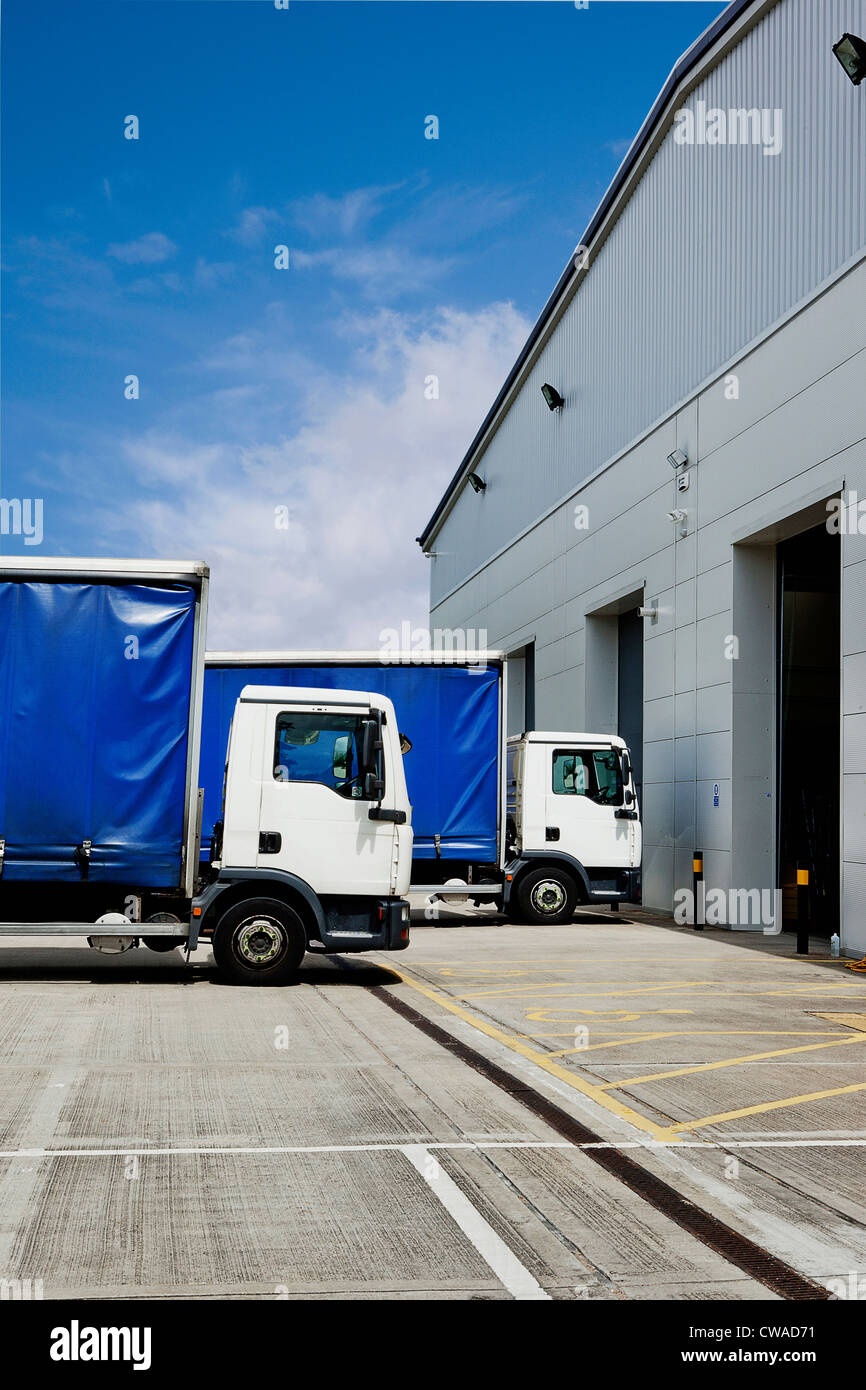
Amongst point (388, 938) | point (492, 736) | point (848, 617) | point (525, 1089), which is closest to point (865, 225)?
point (848, 617)

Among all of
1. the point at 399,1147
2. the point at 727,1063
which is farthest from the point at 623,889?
the point at 399,1147

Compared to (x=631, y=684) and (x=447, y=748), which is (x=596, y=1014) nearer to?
(x=447, y=748)

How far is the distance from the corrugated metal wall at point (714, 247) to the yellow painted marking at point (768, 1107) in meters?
11.1

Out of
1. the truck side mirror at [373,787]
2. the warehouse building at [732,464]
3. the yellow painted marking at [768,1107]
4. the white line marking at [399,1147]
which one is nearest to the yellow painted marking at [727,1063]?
the yellow painted marking at [768,1107]

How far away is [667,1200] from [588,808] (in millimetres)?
13777

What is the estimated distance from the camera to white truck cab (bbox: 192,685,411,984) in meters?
11.2

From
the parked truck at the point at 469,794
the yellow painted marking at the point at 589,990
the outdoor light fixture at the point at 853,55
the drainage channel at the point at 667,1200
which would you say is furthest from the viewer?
the parked truck at the point at 469,794

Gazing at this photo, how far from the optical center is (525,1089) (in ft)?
23.5

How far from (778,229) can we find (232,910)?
41.0 ft

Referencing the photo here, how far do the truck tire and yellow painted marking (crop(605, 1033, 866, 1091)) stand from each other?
9.23 meters

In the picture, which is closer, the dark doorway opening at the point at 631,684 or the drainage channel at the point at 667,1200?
the drainage channel at the point at 667,1200

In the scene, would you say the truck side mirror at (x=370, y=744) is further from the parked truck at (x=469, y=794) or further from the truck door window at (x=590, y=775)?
the truck door window at (x=590, y=775)

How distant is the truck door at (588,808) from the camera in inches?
733
